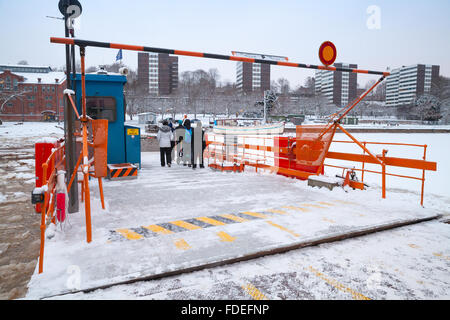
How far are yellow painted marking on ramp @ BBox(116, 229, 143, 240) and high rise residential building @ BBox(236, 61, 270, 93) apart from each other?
483 feet

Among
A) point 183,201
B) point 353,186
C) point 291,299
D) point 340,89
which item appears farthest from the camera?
point 340,89

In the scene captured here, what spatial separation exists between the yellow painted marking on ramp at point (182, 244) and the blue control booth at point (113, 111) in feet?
20.8

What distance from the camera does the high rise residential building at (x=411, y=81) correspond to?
164m

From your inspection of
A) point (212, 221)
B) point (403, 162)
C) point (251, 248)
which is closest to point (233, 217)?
point (212, 221)

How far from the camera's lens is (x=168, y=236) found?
15.6 ft

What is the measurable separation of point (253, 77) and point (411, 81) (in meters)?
94.7

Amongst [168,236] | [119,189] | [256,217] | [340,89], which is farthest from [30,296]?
[340,89]

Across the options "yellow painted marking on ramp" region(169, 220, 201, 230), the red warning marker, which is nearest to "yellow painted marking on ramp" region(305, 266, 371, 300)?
"yellow painted marking on ramp" region(169, 220, 201, 230)

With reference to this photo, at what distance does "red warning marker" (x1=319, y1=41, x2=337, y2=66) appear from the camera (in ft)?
21.5

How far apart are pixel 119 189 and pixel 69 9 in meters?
4.42

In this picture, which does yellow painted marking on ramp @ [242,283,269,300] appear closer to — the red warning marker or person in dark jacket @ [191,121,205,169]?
the red warning marker

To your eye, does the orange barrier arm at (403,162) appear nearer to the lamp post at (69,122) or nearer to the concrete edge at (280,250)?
the concrete edge at (280,250)
